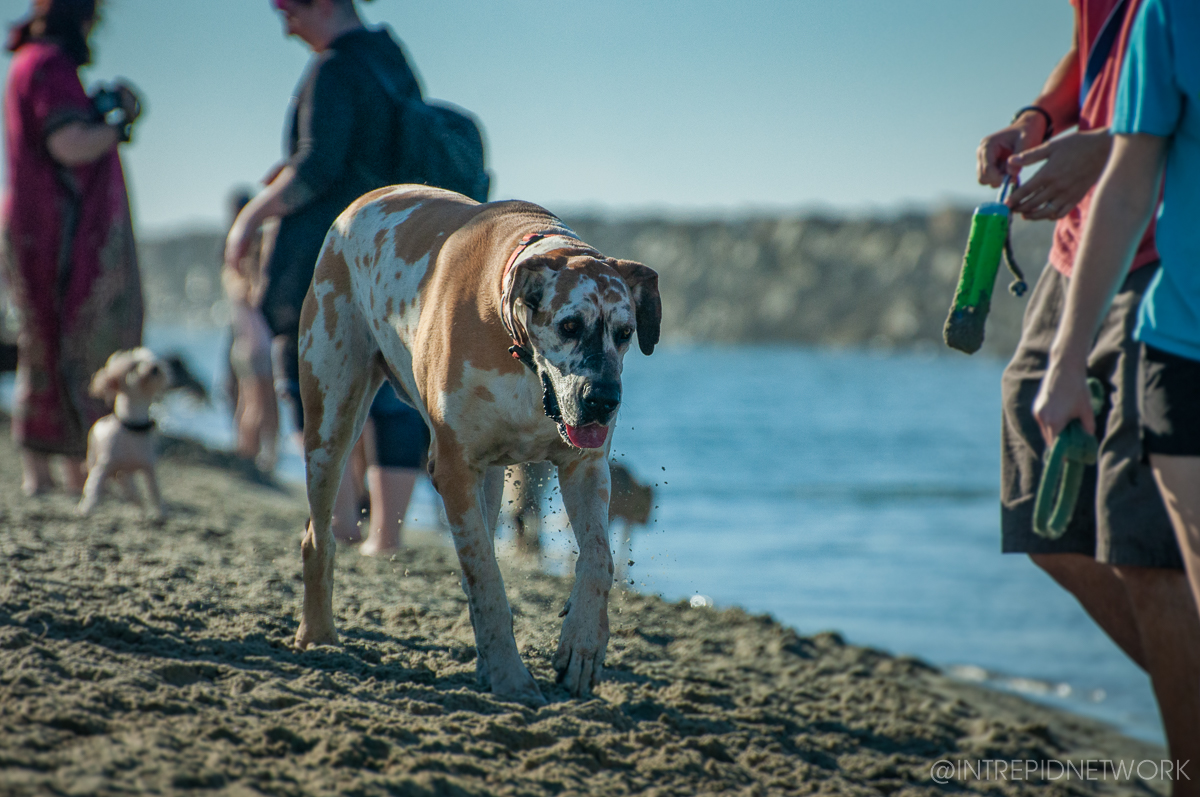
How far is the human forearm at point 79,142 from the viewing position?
241 inches

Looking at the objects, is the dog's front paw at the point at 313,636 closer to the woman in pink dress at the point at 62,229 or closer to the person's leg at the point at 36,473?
the woman in pink dress at the point at 62,229

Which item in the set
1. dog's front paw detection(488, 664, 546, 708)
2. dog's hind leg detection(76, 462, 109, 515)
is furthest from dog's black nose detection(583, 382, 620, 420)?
dog's hind leg detection(76, 462, 109, 515)

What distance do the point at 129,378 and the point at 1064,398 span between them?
6.00m

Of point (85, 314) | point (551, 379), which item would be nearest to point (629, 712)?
point (551, 379)

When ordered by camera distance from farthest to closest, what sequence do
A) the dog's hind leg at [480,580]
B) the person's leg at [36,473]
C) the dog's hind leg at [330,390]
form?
the person's leg at [36,473] < the dog's hind leg at [330,390] < the dog's hind leg at [480,580]

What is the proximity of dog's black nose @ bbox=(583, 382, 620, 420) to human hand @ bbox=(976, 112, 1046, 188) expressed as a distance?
1.35m

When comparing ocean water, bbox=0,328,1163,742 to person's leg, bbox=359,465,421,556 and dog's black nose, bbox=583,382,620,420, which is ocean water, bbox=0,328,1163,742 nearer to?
person's leg, bbox=359,465,421,556

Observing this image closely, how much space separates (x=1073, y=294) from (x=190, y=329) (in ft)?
384

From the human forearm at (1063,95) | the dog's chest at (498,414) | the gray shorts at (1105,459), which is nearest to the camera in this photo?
the gray shorts at (1105,459)

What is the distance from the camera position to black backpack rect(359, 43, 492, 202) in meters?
4.80

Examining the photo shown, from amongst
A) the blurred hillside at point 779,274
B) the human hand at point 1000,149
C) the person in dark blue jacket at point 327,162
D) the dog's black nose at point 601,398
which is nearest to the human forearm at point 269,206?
the person in dark blue jacket at point 327,162

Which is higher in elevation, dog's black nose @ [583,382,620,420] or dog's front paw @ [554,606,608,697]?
dog's black nose @ [583,382,620,420]

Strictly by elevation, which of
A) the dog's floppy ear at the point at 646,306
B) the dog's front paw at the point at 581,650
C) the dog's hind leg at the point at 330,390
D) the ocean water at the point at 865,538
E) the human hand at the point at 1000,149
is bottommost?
the ocean water at the point at 865,538

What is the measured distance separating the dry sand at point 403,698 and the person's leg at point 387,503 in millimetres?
167
